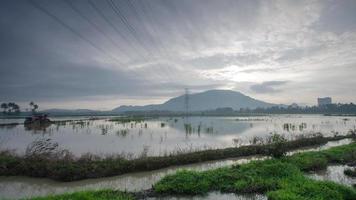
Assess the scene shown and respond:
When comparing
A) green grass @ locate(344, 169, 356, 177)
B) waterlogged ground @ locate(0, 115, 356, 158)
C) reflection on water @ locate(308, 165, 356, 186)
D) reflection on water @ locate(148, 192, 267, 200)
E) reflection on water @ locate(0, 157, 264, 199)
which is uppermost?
waterlogged ground @ locate(0, 115, 356, 158)

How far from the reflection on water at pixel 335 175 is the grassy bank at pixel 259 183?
1.72m

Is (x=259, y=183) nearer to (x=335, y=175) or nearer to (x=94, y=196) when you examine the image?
(x=335, y=175)

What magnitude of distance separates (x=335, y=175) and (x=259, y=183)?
5.24 metres

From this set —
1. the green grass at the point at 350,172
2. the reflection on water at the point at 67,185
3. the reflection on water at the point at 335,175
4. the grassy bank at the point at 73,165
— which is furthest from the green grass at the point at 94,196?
the green grass at the point at 350,172

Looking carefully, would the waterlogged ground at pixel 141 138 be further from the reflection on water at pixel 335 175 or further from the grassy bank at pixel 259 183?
the reflection on water at pixel 335 175

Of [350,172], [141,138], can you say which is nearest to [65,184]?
[350,172]

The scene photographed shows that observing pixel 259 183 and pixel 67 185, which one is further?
pixel 67 185

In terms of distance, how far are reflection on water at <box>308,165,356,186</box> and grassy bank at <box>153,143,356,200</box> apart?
1.72m

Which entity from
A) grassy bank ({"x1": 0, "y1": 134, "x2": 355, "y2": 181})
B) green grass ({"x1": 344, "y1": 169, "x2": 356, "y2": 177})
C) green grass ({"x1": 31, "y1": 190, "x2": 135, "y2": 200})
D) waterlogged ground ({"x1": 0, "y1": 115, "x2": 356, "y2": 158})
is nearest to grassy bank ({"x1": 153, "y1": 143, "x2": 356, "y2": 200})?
green grass ({"x1": 31, "y1": 190, "x2": 135, "y2": 200})

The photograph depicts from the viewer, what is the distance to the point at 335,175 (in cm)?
1301

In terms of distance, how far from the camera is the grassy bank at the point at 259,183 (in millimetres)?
9323

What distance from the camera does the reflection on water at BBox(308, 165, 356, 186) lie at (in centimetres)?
1184

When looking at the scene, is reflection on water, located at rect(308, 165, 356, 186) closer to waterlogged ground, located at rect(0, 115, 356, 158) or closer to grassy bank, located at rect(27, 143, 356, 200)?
grassy bank, located at rect(27, 143, 356, 200)

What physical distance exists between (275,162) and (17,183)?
42.6 feet
